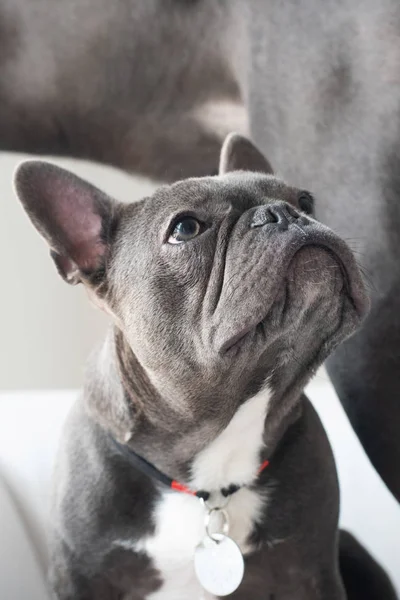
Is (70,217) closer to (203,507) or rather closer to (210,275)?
(210,275)

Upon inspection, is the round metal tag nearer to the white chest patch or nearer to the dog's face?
the white chest patch

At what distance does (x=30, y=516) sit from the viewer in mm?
1220

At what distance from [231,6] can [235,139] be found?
0.17 meters

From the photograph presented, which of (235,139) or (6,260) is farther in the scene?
(6,260)

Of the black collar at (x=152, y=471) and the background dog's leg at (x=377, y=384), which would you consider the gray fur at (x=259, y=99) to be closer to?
the background dog's leg at (x=377, y=384)

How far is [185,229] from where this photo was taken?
0.87 m

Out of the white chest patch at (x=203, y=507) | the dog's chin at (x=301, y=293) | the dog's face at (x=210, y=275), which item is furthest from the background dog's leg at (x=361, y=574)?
the dog's chin at (x=301, y=293)

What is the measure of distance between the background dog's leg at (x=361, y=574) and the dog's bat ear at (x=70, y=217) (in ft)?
2.08

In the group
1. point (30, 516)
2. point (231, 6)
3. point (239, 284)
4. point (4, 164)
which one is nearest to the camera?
point (239, 284)

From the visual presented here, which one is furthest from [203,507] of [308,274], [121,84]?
[121,84]

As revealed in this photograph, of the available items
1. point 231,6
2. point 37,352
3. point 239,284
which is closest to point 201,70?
point 231,6

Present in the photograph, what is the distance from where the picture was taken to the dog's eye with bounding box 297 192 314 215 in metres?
0.93

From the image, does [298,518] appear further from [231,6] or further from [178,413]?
[231,6]

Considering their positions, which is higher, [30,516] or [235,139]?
[235,139]
